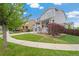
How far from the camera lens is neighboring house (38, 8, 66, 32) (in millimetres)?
3986

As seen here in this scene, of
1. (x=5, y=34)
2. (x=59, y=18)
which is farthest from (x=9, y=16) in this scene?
(x=59, y=18)

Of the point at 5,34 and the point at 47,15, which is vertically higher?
the point at 47,15

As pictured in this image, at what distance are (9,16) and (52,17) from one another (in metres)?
0.56

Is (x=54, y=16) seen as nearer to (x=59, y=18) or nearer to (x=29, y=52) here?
(x=59, y=18)

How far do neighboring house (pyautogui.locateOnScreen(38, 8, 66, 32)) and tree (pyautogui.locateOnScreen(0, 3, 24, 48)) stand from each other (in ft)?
0.97

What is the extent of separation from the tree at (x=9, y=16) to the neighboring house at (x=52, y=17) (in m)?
0.30

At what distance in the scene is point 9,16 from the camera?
12.9ft

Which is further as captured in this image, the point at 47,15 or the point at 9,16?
the point at 47,15

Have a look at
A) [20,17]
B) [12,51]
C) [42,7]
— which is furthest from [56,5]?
[12,51]

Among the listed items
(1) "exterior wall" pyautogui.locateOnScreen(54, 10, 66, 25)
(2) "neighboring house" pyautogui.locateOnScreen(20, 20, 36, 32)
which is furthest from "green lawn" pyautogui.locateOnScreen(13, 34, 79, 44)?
(1) "exterior wall" pyautogui.locateOnScreen(54, 10, 66, 25)

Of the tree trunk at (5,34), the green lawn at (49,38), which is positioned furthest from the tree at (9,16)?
the green lawn at (49,38)

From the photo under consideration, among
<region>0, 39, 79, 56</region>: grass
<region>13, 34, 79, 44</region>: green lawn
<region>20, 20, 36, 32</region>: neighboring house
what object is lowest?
<region>0, 39, 79, 56</region>: grass

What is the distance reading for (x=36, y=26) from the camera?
13.3 ft

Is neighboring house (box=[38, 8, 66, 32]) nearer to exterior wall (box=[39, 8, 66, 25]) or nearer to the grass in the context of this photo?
exterior wall (box=[39, 8, 66, 25])
